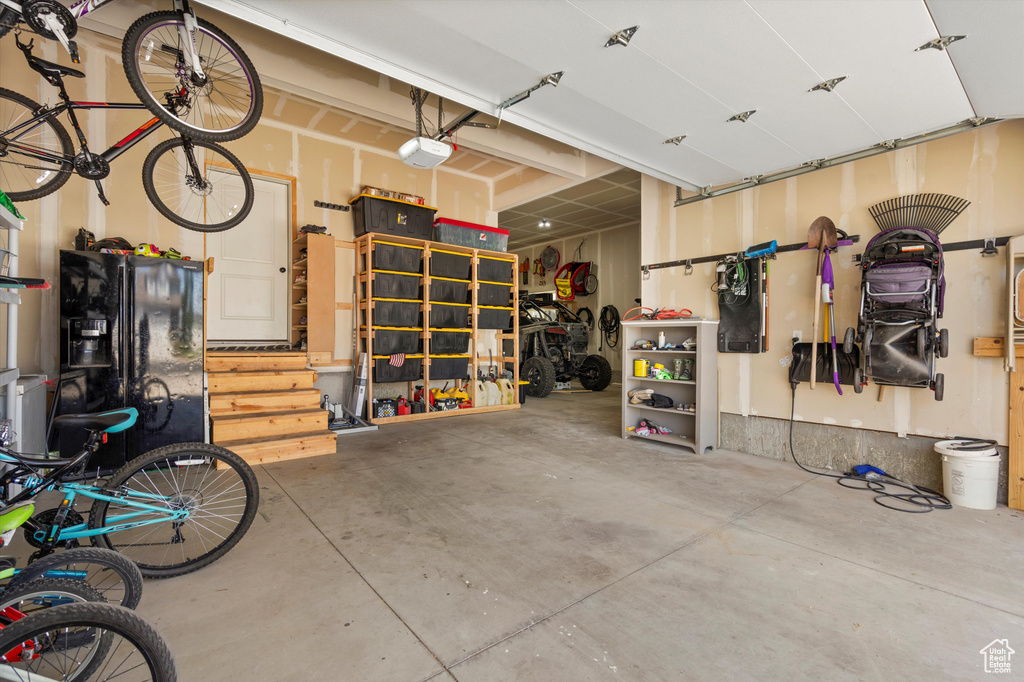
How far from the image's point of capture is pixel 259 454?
12.3 feet

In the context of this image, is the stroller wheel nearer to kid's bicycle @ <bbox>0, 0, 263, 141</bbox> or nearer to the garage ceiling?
the garage ceiling

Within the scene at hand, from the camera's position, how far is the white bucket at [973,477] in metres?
2.87

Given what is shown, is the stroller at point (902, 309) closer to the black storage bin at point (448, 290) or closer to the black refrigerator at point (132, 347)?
the black storage bin at point (448, 290)

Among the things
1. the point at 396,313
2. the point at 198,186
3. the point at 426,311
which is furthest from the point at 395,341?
the point at 198,186

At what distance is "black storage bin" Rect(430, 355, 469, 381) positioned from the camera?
5.88 metres

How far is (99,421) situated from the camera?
1834 mm

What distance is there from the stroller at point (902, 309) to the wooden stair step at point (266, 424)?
4510mm

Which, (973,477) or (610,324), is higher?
(610,324)

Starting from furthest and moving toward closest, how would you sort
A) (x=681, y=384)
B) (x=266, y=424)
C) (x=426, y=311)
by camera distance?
1. (x=426, y=311)
2. (x=681, y=384)
3. (x=266, y=424)

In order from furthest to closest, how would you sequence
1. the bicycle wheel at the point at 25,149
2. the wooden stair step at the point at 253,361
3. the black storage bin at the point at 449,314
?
the black storage bin at the point at 449,314 → the wooden stair step at the point at 253,361 → the bicycle wheel at the point at 25,149

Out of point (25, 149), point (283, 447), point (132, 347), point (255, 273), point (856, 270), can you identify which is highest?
point (25, 149)
